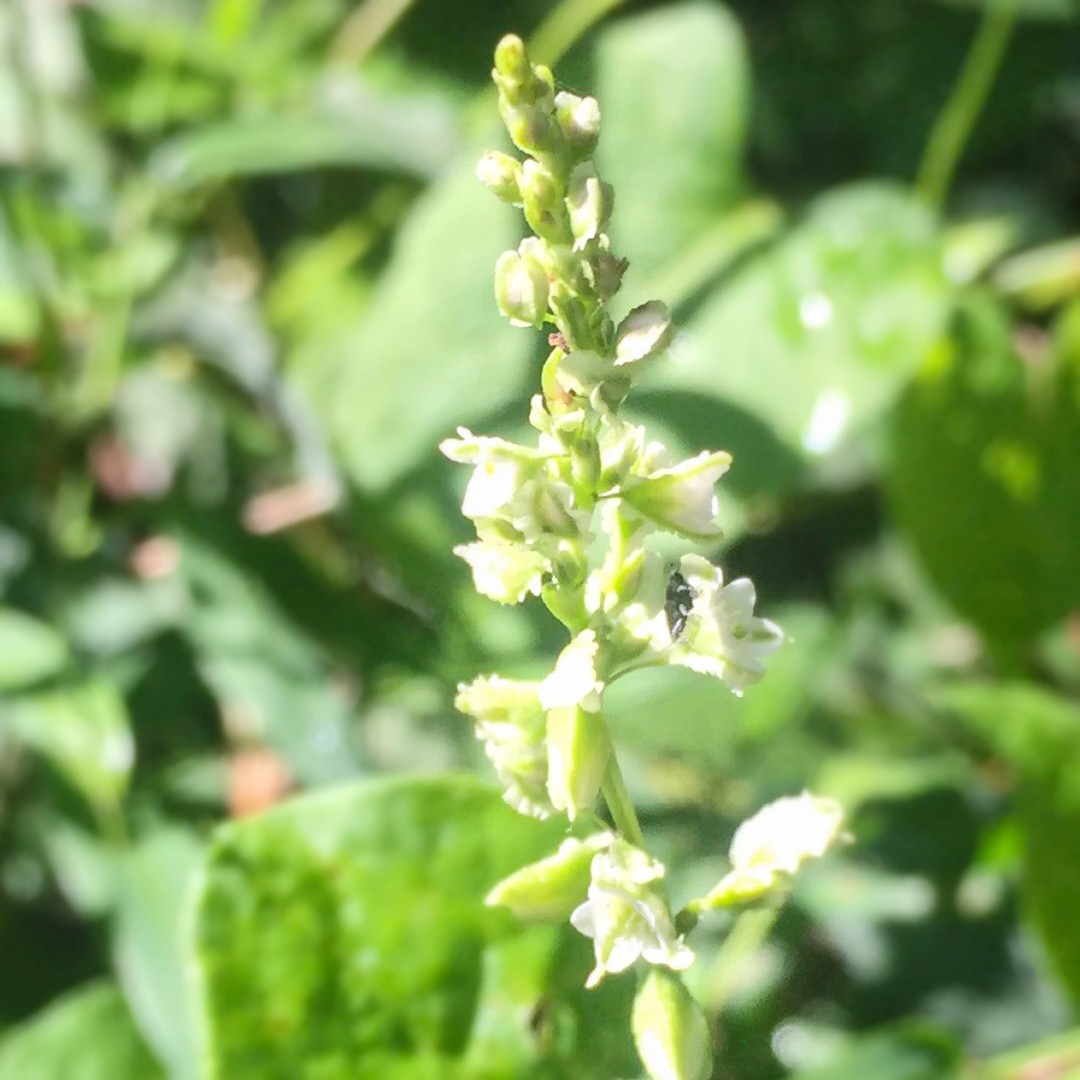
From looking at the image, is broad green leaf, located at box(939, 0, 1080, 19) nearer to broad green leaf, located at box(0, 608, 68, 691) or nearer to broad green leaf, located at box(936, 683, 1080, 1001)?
broad green leaf, located at box(936, 683, 1080, 1001)

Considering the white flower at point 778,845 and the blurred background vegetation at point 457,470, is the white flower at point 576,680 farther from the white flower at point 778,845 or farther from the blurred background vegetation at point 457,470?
the blurred background vegetation at point 457,470

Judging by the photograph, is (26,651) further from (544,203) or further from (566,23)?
(544,203)

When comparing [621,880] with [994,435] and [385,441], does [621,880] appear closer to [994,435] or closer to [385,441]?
[385,441]

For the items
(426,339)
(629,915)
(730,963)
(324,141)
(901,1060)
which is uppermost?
(324,141)

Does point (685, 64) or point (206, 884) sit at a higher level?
point (685, 64)

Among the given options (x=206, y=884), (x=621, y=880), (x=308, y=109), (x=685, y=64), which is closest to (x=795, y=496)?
(x=685, y=64)

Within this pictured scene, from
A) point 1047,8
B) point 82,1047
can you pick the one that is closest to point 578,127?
point 82,1047
